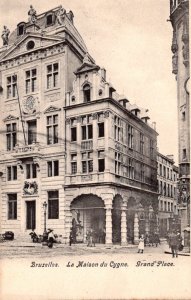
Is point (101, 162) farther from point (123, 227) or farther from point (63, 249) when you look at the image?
point (63, 249)

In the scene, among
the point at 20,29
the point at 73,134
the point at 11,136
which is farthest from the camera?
the point at 11,136

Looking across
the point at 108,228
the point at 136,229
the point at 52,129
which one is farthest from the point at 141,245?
the point at 52,129

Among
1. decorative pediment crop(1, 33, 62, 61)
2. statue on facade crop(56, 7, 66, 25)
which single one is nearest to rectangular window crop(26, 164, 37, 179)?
decorative pediment crop(1, 33, 62, 61)

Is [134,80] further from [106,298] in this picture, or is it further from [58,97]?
[106,298]

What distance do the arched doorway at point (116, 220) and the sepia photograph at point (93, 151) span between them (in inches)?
1.0

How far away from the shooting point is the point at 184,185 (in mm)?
6805

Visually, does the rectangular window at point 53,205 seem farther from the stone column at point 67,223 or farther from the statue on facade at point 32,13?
the statue on facade at point 32,13

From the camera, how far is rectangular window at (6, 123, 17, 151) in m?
7.82

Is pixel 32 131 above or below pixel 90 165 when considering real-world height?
above

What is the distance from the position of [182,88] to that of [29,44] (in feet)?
10.2

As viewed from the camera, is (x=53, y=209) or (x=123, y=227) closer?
(x=123, y=227)

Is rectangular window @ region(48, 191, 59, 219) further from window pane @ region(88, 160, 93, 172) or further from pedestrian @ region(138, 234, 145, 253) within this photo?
pedestrian @ region(138, 234, 145, 253)

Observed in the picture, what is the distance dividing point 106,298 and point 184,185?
2.03 metres

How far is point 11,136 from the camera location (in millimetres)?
7934
